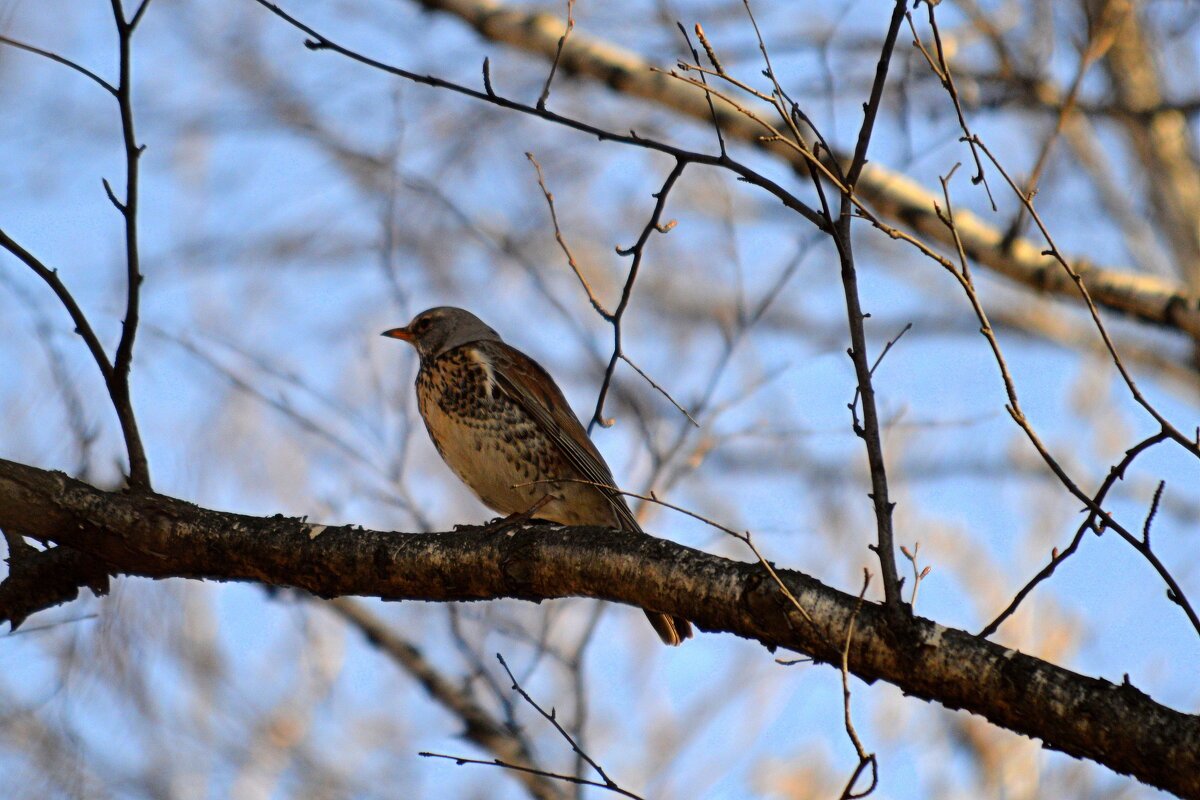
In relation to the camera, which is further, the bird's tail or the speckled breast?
the speckled breast

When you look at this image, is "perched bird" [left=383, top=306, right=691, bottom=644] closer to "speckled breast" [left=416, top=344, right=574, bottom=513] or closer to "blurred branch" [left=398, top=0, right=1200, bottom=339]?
"speckled breast" [left=416, top=344, right=574, bottom=513]

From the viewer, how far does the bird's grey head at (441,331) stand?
5816 millimetres

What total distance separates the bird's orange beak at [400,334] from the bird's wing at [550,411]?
75cm

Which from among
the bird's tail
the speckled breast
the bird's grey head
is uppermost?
the bird's grey head

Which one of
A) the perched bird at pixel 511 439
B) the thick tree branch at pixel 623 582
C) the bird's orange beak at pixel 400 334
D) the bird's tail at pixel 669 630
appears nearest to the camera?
the thick tree branch at pixel 623 582

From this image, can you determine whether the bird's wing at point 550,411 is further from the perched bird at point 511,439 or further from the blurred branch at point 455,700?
the blurred branch at point 455,700

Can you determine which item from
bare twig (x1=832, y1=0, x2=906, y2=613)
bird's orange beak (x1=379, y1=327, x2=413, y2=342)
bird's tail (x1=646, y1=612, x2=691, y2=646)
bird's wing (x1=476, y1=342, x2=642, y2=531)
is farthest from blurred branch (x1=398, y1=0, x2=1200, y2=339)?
bare twig (x1=832, y1=0, x2=906, y2=613)

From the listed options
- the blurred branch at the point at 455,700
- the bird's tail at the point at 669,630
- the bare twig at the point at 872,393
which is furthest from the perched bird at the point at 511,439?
the bare twig at the point at 872,393

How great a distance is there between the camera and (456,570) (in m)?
3.39

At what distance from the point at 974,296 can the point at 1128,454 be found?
1.56 feet

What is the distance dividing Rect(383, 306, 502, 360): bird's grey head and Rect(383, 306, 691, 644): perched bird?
33 centimetres

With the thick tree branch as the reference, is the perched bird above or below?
above

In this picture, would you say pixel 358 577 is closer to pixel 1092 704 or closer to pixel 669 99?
pixel 1092 704

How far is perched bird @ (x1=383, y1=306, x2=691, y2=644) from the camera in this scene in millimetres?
5102
